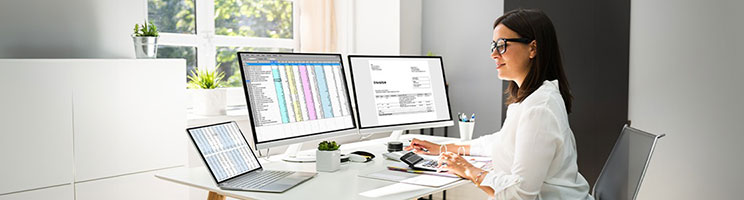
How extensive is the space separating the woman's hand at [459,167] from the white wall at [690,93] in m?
1.91

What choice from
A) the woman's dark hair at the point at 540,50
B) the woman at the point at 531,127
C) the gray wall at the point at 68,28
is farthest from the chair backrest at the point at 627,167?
the gray wall at the point at 68,28

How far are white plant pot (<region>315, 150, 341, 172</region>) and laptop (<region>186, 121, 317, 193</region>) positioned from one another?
0.09 meters

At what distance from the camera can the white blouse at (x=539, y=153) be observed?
1916 mm

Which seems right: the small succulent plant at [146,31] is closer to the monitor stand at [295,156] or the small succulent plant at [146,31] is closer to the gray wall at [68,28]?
the gray wall at [68,28]

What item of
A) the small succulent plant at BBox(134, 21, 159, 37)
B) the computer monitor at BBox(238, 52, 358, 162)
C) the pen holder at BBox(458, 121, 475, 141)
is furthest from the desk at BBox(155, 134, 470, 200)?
the small succulent plant at BBox(134, 21, 159, 37)

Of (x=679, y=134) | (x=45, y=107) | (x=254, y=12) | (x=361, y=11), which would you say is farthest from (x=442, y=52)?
(x=45, y=107)

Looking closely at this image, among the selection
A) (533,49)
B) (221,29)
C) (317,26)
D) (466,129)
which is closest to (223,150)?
(533,49)

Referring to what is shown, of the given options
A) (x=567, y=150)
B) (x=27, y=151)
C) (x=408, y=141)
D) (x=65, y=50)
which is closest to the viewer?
(x=567, y=150)

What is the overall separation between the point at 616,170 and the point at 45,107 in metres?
1.96

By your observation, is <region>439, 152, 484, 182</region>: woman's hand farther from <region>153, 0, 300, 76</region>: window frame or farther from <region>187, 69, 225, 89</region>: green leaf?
<region>153, 0, 300, 76</region>: window frame

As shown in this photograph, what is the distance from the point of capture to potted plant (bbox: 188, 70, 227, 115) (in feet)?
10.6

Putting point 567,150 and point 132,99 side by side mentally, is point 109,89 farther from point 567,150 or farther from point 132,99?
point 567,150

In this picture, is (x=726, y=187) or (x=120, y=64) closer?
(x=120, y=64)

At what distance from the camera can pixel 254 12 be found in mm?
3973
